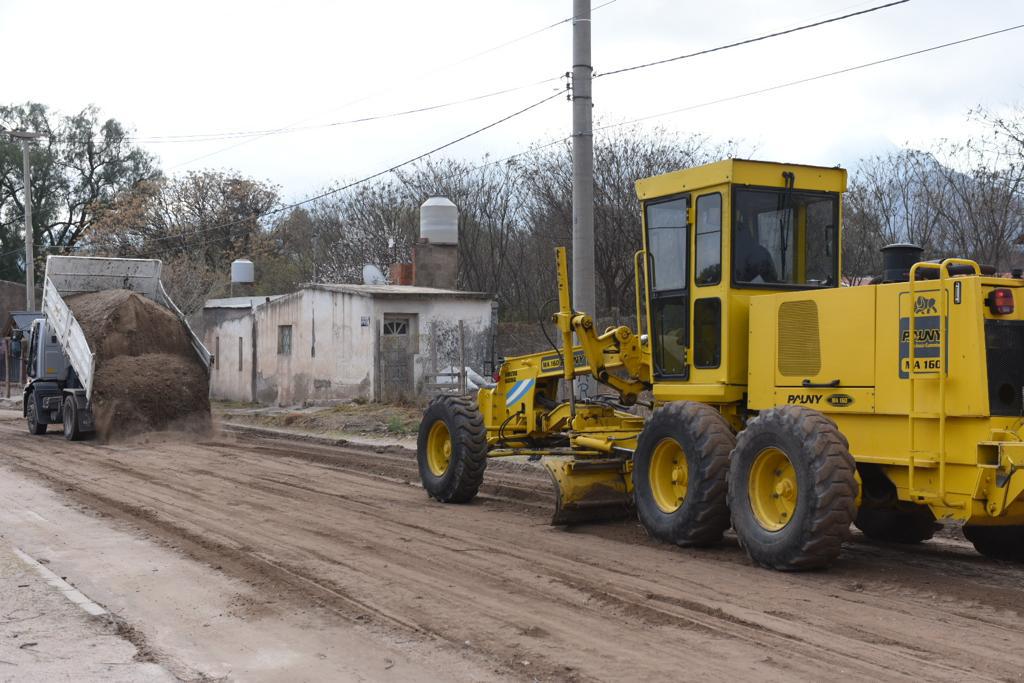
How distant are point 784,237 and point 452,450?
4.45m

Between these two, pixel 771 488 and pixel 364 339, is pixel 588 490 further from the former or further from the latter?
pixel 364 339

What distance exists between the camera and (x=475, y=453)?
12398 mm

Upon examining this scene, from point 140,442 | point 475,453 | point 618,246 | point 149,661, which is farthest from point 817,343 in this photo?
point 618,246

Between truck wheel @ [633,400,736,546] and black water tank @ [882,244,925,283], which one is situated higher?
black water tank @ [882,244,925,283]

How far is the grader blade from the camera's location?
423 inches

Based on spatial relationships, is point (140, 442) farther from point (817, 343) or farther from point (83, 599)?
point (817, 343)

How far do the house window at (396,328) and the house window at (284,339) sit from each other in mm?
4168

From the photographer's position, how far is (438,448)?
520 inches

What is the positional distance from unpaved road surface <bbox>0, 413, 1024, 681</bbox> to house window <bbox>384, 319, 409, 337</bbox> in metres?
14.8

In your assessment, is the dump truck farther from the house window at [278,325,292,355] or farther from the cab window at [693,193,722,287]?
the cab window at [693,193,722,287]

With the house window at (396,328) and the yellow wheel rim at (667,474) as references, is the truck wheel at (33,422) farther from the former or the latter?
the yellow wheel rim at (667,474)

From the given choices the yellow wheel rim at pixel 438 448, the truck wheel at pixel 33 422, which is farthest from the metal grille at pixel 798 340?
the truck wheel at pixel 33 422

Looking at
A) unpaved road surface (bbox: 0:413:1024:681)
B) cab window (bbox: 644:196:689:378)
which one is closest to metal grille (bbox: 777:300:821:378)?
cab window (bbox: 644:196:689:378)

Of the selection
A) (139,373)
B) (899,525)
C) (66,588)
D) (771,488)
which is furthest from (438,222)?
(66,588)
